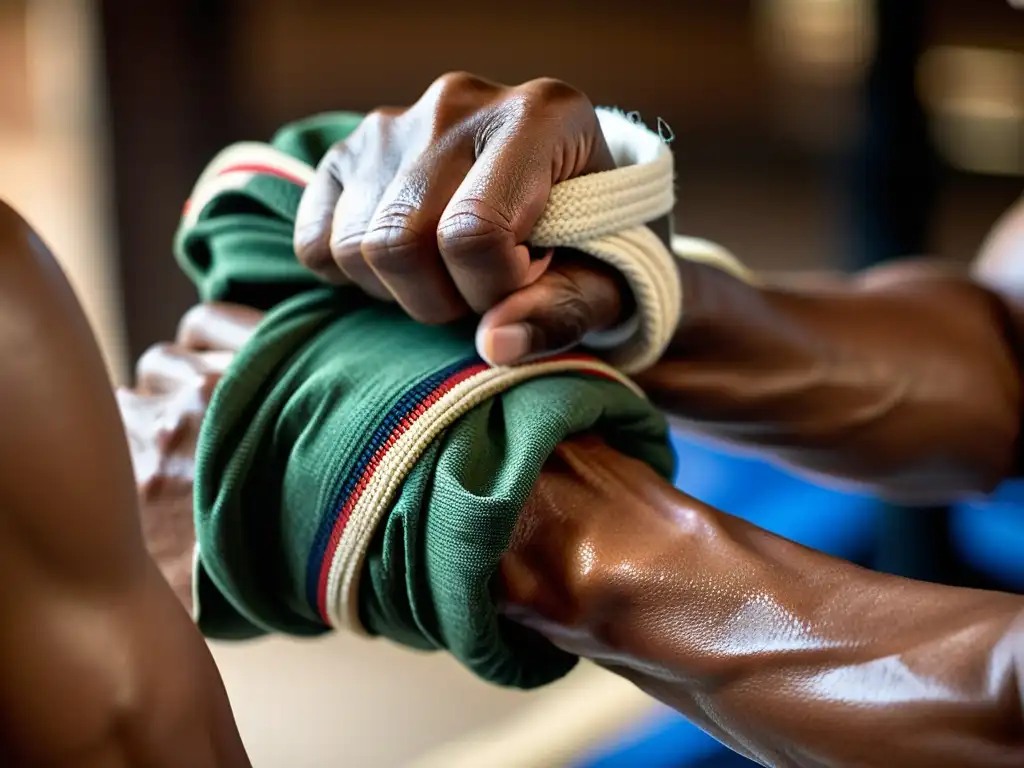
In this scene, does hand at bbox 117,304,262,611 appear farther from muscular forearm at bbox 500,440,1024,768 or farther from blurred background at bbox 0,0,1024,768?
blurred background at bbox 0,0,1024,768

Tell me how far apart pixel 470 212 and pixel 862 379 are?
10.0 inches

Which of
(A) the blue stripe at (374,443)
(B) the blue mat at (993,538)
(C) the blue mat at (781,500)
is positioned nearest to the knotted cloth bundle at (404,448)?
(A) the blue stripe at (374,443)

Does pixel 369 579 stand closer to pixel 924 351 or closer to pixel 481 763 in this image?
pixel 481 763

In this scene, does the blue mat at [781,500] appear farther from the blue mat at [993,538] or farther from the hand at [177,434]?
the hand at [177,434]

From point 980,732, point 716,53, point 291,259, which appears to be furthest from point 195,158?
point 980,732

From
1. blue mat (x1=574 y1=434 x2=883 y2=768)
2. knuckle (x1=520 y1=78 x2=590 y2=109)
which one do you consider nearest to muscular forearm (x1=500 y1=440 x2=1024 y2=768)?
knuckle (x1=520 y1=78 x2=590 y2=109)

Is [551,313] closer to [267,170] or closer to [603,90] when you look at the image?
[267,170]

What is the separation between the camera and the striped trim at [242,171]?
414 millimetres

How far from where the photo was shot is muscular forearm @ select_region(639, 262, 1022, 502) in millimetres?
471

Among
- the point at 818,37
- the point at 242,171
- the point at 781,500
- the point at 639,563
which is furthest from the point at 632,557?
the point at 818,37

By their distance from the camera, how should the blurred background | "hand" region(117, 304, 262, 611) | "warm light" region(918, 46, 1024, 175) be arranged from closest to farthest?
"hand" region(117, 304, 262, 611) < the blurred background < "warm light" region(918, 46, 1024, 175)

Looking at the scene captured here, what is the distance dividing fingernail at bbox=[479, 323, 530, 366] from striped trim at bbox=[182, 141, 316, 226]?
4.2 inches

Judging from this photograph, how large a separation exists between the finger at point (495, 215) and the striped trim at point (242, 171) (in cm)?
10

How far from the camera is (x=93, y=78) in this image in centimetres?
113
